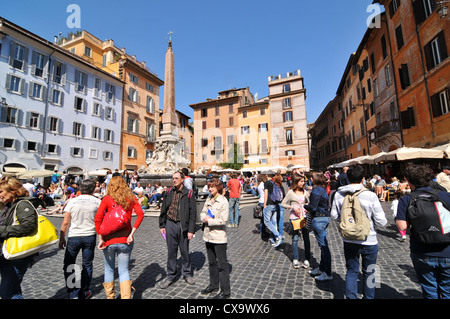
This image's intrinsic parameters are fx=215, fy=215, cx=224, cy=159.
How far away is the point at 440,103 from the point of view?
11828 mm

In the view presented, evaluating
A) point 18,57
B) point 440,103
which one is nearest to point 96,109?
point 18,57

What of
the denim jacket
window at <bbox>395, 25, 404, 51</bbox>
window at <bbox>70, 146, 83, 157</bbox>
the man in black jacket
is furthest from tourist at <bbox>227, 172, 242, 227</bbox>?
window at <bbox>70, 146, 83, 157</bbox>

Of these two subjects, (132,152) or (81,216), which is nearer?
(81,216)

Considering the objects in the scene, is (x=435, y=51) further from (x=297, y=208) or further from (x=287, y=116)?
(x=287, y=116)

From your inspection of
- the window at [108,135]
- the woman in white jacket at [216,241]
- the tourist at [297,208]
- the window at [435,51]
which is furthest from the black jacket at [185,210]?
the window at [108,135]

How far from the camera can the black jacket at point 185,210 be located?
357 cm

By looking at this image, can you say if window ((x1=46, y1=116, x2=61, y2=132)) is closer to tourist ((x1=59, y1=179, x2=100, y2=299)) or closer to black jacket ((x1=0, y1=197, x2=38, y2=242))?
tourist ((x1=59, y1=179, x2=100, y2=299))

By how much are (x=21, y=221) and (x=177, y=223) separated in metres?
1.98

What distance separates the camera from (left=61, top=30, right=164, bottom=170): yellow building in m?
28.9

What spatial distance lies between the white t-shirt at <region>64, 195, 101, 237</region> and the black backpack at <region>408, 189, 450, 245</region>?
3821 mm

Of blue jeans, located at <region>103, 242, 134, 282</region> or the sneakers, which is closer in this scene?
blue jeans, located at <region>103, 242, 134, 282</region>

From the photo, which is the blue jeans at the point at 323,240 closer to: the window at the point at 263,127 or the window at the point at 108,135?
the window at the point at 108,135

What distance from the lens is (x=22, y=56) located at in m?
19.8
